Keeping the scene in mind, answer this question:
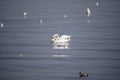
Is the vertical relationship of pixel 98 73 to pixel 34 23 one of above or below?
below

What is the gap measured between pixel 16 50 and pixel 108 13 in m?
17.2

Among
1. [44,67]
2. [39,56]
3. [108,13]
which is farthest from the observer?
[108,13]

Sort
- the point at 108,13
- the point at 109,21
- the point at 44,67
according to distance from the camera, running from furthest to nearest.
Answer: the point at 108,13 → the point at 109,21 → the point at 44,67

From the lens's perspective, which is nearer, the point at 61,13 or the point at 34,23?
the point at 34,23

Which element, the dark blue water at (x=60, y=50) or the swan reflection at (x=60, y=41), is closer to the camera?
the dark blue water at (x=60, y=50)

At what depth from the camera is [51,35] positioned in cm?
3089

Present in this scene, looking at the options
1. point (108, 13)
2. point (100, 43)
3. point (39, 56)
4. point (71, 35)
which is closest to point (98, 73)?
point (39, 56)

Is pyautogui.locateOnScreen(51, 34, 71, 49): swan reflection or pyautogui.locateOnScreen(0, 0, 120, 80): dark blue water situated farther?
pyautogui.locateOnScreen(51, 34, 71, 49): swan reflection

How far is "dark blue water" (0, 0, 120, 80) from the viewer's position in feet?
70.3

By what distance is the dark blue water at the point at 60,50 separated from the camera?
70.3ft

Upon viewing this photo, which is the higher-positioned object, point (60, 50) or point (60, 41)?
point (60, 41)

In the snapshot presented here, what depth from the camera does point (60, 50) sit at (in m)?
26.1

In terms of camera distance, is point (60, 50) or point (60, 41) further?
point (60, 41)

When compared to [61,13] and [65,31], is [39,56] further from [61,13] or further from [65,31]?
[61,13]
